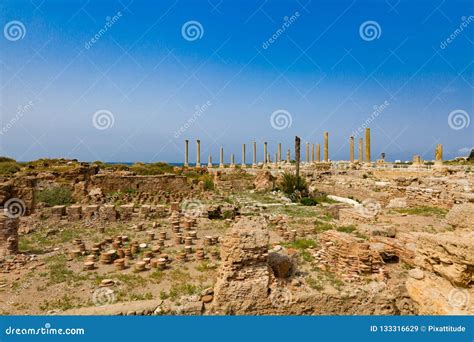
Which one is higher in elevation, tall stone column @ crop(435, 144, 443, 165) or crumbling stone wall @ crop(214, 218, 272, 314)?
tall stone column @ crop(435, 144, 443, 165)

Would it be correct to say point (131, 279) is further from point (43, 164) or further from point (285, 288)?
point (43, 164)

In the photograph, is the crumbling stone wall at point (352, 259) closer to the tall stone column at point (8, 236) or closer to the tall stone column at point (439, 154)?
the tall stone column at point (8, 236)

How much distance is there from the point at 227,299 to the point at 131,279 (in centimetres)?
329

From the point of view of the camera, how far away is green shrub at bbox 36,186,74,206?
18186mm

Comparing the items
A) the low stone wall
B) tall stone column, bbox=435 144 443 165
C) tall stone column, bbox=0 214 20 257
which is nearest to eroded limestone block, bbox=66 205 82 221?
tall stone column, bbox=0 214 20 257

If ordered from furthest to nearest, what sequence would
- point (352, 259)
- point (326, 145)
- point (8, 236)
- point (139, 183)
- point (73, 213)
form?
point (326, 145) → point (139, 183) → point (73, 213) → point (8, 236) → point (352, 259)

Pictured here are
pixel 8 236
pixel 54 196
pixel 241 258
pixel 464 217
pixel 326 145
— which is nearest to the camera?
pixel 241 258

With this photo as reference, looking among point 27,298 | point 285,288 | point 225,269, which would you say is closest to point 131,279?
point 27,298

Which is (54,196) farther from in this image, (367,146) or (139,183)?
(367,146)

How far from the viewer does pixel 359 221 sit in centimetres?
1225

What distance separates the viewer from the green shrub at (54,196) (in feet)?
59.7

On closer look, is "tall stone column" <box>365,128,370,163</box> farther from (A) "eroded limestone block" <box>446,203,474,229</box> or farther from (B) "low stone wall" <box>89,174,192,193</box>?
(A) "eroded limestone block" <box>446,203,474,229</box>

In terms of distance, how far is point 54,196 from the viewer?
18578mm

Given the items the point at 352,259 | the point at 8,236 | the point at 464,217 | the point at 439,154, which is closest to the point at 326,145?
the point at 439,154
